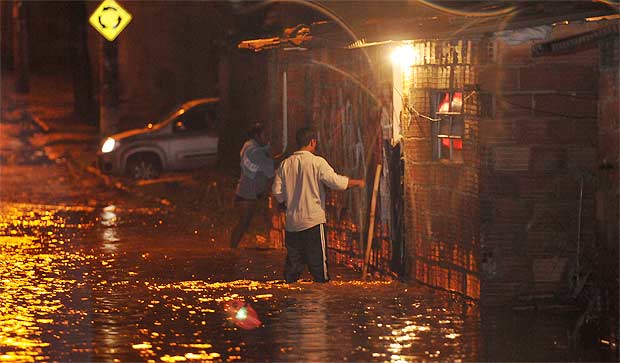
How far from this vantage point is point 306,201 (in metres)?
14.2

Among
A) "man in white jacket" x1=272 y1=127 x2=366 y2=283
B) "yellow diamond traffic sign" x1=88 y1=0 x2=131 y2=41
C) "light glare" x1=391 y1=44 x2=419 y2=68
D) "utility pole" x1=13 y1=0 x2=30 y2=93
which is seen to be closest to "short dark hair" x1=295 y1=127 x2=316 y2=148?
"man in white jacket" x1=272 y1=127 x2=366 y2=283

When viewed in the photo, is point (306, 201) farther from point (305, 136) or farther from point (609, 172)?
point (609, 172)

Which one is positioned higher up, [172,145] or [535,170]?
[535,170]

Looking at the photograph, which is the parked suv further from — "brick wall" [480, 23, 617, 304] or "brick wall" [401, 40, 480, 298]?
"brick wall" [480, 23, 617, 304]

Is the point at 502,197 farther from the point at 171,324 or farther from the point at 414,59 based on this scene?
the point at 171,324

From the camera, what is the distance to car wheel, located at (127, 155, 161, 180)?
92.9 ft

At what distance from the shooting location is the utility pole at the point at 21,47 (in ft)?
156

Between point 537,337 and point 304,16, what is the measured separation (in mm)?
10225

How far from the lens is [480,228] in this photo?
12906mm

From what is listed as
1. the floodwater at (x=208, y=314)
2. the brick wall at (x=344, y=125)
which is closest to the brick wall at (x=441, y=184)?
the floodwater at (x=208, y=314)

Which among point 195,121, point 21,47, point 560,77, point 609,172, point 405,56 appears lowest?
point 195,121

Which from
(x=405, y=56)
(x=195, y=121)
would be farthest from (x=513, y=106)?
(x=195, y=121)

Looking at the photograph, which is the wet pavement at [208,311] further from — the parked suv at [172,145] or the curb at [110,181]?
the parked suv at [172,145]

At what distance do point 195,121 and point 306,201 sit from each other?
14.7 meters
